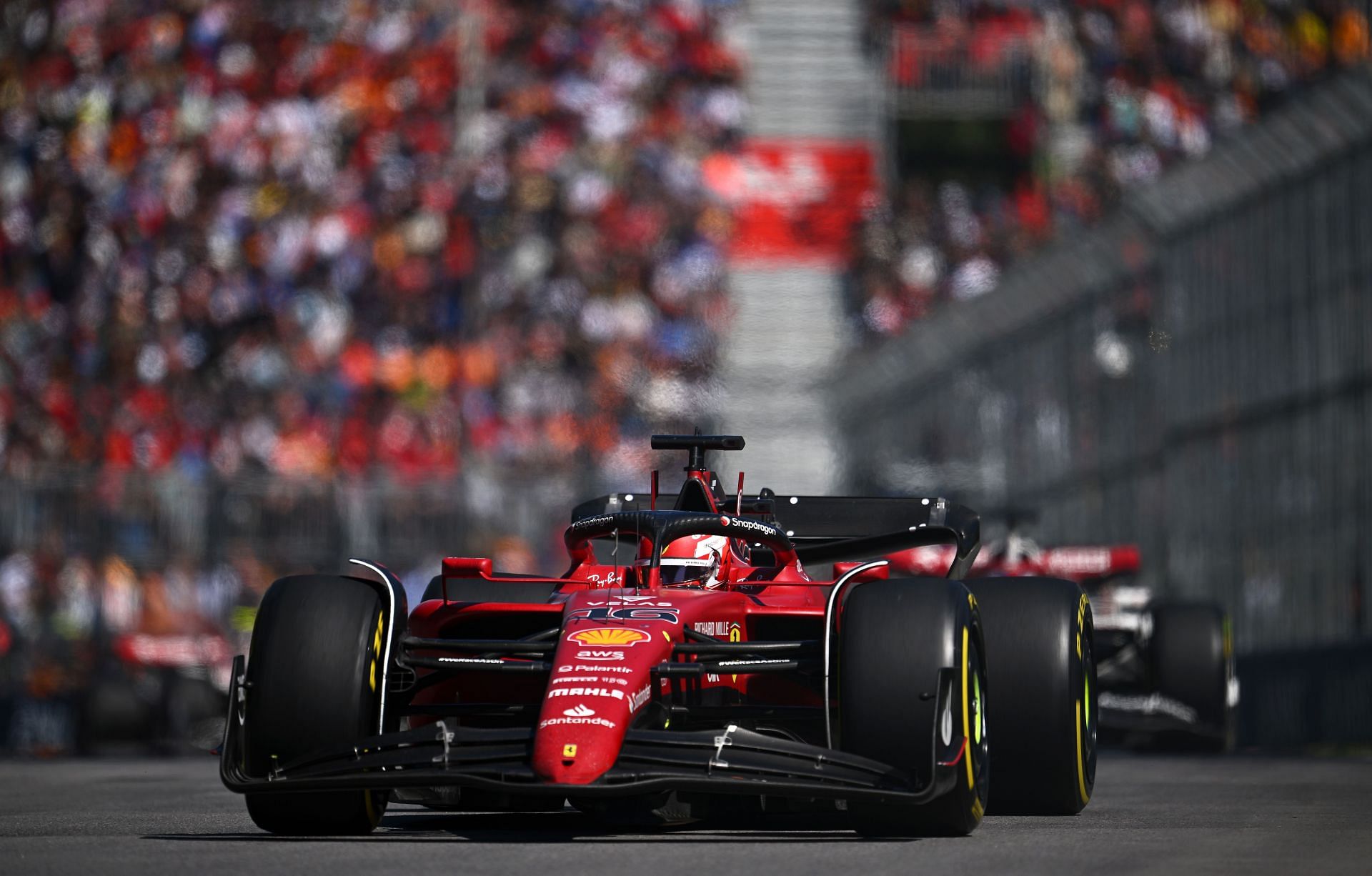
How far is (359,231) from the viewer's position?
2758 cm

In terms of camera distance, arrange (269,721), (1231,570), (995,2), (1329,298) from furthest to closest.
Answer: (995,2)
(1231,570)
(1329,298)
(269,721)

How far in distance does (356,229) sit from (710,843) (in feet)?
70.6

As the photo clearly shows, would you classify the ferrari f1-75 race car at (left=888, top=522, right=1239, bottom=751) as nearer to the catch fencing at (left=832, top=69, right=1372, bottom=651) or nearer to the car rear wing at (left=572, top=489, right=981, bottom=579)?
the catch fencing at (left=832, top=69, right=1372, bottom=651)

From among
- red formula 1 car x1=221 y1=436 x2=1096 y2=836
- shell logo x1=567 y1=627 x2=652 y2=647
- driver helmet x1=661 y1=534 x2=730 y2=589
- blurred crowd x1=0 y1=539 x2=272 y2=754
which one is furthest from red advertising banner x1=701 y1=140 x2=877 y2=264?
shell logo x1=567 y1=627 x2=652 y2=647

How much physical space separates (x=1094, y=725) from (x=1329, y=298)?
676cm

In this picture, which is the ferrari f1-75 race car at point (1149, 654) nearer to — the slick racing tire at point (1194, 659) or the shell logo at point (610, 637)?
the slick racing tire at point (1194, 659)

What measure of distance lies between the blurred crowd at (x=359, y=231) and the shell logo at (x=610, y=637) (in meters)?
16.4

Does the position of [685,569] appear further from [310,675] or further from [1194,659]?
[1194,659]

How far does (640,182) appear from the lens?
1129 inches

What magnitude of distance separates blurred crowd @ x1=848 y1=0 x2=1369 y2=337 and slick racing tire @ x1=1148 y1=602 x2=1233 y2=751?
14.1 meters

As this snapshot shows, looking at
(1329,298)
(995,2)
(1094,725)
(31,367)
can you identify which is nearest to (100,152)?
(31,367)

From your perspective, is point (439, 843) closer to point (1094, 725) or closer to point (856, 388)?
point (1094, 725)

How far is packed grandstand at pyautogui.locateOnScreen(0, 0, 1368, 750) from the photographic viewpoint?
25.2 m

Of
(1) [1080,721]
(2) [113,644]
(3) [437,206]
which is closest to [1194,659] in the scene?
(1) [1080,721]
